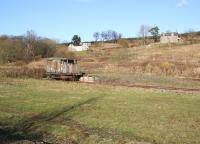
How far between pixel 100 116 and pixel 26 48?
74981 millimetres

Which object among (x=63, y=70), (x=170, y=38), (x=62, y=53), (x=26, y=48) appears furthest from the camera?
(x=170, y=38)

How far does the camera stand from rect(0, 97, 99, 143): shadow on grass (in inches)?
634

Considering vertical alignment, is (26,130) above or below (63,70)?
below

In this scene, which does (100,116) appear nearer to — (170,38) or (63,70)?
(63,70)

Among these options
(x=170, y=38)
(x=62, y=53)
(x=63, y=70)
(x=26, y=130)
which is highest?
(x=170, y=38)

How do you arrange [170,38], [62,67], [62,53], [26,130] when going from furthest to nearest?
[170,38], [62,53], [62,67], [26,130]

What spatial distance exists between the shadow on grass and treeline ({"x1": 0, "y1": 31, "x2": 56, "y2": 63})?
224ft

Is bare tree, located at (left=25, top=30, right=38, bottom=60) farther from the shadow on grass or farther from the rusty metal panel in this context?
the shadow on grass

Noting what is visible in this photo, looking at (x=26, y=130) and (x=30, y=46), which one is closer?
(x=26, y=130)

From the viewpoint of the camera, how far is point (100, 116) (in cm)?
2100

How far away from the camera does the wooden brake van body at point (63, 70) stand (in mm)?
50150

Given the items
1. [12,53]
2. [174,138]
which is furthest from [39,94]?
[12,53]

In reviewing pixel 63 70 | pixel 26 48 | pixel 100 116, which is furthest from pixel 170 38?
pixel 100 116

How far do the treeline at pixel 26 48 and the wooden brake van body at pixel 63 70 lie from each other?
3784 centimetres
